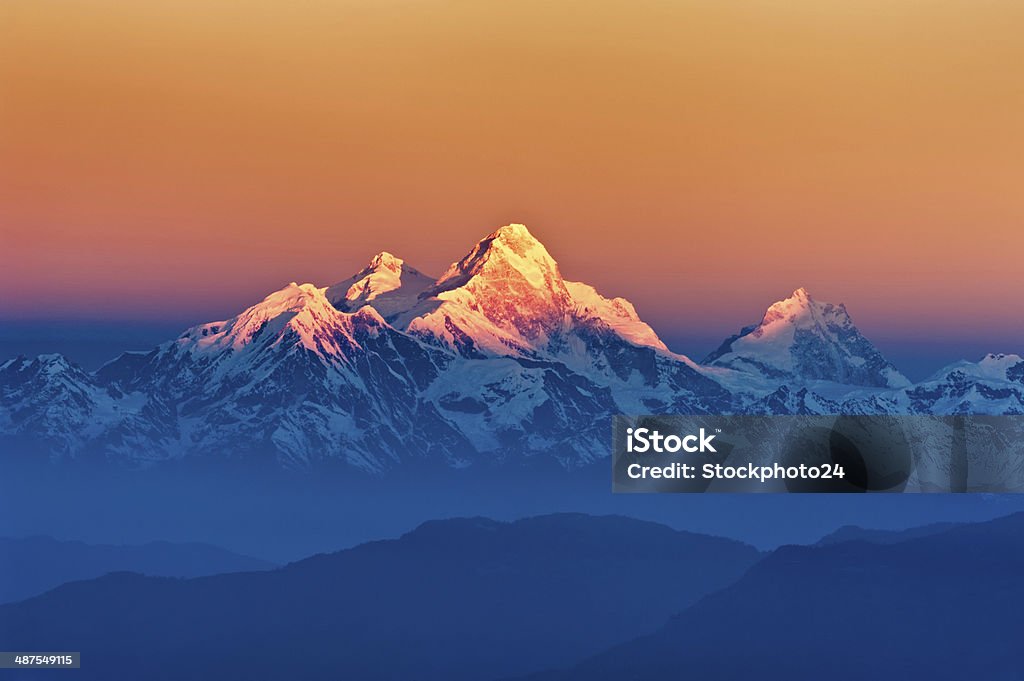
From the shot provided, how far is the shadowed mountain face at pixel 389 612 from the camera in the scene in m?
11.0

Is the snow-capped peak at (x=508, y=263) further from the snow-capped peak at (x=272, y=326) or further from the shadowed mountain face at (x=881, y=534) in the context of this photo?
the shadowed mountain face at (x=881, y=534)

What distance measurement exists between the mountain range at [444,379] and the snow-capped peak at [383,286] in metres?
0.01

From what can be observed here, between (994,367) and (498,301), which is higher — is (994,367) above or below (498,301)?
below

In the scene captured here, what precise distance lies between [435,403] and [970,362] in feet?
13.7

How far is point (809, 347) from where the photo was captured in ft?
35.6

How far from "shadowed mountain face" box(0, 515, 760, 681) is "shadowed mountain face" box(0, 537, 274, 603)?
0.28 ft

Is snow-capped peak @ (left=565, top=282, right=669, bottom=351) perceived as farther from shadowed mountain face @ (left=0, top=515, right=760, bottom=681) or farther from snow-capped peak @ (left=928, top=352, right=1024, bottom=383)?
snow-capped peak @ (left=928, top=352, right=1024, bottom=383)

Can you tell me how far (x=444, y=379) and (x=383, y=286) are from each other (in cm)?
88

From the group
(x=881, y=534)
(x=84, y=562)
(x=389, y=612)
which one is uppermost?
(x=84, y=562)

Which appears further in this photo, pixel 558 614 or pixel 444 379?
pixel 444 379

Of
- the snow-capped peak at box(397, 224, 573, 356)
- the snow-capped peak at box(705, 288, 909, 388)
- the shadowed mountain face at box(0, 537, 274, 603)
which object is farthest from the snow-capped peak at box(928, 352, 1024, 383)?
the shadowed mountain face at box(0, 537, 274, 603)

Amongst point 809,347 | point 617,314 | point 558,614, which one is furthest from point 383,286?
point 809,347

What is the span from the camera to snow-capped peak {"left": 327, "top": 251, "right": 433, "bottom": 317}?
11.1 m

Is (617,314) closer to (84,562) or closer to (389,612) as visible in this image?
(389,612)
